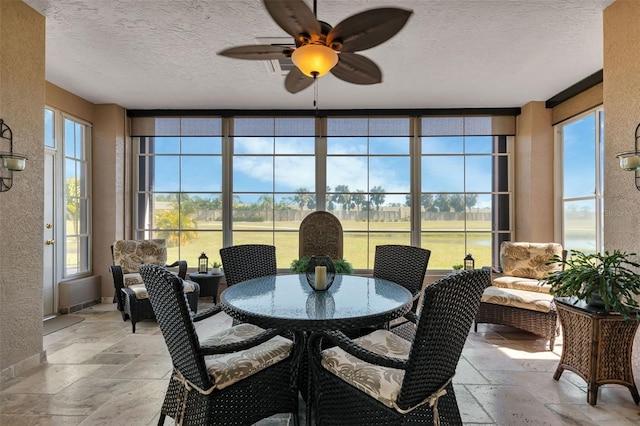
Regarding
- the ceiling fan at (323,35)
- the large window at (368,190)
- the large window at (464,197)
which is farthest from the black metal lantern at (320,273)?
the large window at (464,197)

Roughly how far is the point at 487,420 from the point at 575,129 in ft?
13.2

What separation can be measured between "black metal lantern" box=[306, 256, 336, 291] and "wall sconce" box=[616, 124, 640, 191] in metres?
2.20

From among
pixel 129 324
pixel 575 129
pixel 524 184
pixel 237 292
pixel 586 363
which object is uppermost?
pixel 575 129

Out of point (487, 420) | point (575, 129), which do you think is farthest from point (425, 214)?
point (487, 420)

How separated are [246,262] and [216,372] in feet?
4.21

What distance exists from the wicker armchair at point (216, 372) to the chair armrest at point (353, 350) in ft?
0.52

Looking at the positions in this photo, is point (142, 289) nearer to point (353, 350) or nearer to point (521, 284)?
point (353, 350)

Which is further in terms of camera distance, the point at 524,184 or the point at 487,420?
the point at 524,184

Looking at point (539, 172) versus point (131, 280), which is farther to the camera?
point (539, 172)

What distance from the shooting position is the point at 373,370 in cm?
166

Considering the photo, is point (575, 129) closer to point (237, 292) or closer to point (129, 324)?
point (237, 292)

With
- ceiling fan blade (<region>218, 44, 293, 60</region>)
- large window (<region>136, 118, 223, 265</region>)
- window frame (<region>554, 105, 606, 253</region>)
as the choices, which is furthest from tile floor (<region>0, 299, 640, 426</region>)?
ceiling fan blade (<region>218, 44, 293, 60</region>)

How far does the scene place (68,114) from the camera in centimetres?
446

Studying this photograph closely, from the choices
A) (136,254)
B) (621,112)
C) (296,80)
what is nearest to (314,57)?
(296,80)
